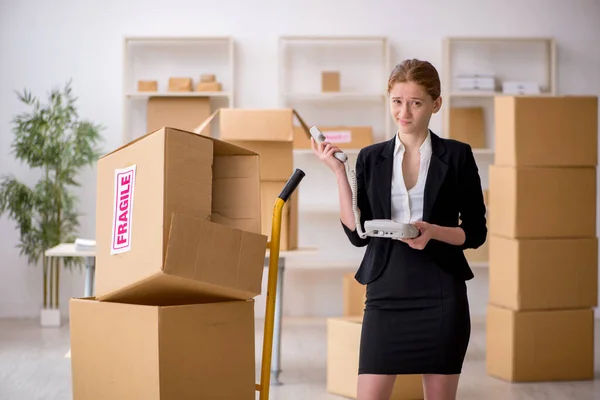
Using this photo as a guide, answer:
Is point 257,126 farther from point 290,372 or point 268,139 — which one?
point 290,372

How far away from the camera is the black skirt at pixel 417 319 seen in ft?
6.55

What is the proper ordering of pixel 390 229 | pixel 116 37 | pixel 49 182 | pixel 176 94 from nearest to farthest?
pixel 390 229, pixel 49 182, pixel 176 94, pixel 116 37

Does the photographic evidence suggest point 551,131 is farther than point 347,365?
Yes

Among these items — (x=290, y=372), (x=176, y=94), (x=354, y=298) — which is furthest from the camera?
(x=176, y=94)

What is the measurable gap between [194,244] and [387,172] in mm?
476

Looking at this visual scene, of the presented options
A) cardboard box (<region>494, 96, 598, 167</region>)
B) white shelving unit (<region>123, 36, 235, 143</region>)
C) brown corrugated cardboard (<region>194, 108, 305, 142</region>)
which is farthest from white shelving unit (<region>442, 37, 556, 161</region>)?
brown corrugated cardboard (<region>194, 108, 305, 142</region>)

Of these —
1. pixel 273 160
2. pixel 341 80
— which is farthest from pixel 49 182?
pixel 273 160

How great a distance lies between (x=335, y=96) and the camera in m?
6.09

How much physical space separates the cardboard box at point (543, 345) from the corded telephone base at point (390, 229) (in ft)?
8.09

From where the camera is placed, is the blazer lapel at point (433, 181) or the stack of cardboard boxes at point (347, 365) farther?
the stack of cardboard boxes at point (347, 365)

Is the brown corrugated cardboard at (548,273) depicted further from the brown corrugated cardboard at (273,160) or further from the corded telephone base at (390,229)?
the corded telephone base at (390,229)

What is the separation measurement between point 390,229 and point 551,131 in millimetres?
2570

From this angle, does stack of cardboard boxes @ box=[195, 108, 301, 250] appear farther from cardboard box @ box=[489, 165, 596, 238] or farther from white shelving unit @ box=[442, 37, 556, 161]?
white shelving unit @ box=[442, 37, 556, 161]

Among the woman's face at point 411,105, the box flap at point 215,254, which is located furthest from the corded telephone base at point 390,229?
the box flap at point 215,254
